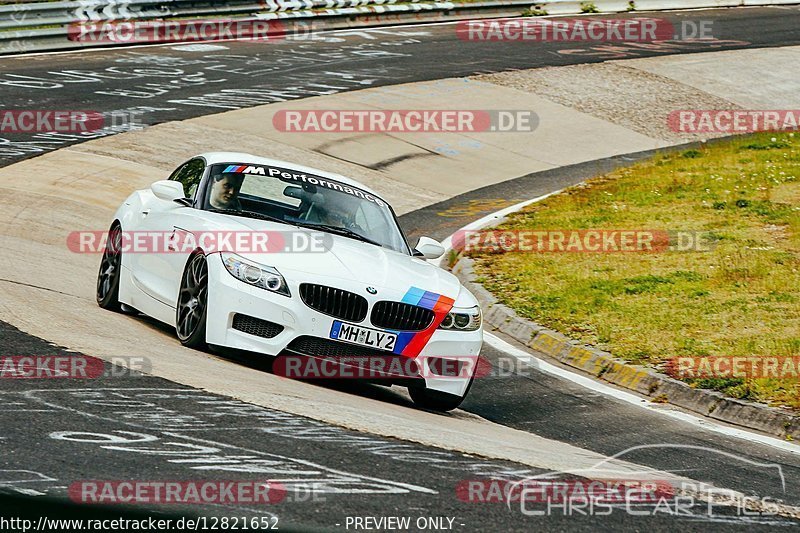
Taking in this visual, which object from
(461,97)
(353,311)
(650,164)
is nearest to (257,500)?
(353,311)

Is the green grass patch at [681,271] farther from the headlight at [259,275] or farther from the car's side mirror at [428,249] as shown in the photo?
the headlight at [259,275]

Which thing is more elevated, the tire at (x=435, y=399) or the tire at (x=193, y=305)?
the tire at (x=193, y=305)

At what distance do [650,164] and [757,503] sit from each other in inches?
564

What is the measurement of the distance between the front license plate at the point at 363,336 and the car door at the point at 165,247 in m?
1.47

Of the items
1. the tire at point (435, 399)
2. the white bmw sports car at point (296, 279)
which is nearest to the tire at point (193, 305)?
the white bmw sports car at point (296, 279)

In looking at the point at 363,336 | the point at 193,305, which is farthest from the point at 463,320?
the point at 193,305

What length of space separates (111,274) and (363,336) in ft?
10.00

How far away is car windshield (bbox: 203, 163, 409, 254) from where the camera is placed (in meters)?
9.77

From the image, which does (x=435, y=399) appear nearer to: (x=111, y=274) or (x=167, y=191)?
(x=167, y=191)

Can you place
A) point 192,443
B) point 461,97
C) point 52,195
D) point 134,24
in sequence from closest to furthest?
point 192,443 < point 52,195 < point 461,97 < point 134,24

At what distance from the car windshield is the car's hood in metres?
0.27

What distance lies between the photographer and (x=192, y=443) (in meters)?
6.45

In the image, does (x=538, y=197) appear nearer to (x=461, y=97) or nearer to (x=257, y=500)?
(x=461, y=97)

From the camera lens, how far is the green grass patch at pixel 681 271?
11125 millimetres
